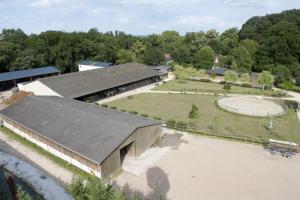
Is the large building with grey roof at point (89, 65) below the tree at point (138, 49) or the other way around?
below

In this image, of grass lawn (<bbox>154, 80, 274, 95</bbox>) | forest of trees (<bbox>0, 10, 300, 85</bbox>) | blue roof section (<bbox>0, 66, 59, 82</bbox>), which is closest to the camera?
grass lawn (<bbox>154, 80, 274, 95</bbox>)

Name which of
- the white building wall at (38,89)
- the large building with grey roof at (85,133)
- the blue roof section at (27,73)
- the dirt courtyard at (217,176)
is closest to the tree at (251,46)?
the dirt courtyard at (217,176)

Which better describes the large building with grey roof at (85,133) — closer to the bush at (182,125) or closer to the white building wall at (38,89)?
the bush at (182,125)

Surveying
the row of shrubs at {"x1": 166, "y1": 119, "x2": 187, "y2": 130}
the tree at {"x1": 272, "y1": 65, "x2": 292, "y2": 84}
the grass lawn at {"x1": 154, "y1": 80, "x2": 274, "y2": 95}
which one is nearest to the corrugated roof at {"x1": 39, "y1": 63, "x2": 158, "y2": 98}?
the grass lawn at {"x1": 154, "y1": 80, "x2": 274, "y2": 95}

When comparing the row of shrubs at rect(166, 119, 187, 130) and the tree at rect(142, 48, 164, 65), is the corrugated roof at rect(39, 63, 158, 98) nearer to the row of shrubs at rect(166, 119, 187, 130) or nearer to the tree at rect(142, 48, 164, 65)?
the tree at rect(142, 48, 164, 65)

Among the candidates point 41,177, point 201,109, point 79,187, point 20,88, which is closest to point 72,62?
point 20,88

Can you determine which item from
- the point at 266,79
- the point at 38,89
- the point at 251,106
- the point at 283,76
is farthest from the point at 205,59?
the point at 38,89
